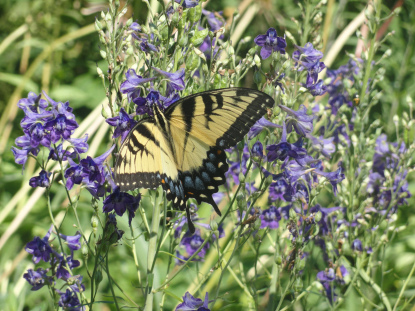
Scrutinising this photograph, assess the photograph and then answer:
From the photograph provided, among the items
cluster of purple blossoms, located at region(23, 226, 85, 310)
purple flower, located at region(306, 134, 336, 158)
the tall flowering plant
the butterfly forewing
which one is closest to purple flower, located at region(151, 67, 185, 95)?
the tall flowering plant

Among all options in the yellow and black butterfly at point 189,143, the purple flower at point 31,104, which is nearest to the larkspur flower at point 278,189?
the yellow and black butterfly at point 189,143

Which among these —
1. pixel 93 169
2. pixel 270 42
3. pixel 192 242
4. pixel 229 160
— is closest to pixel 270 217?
pixel 229 160

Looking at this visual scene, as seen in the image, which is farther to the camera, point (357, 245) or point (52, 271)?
point (357, 245)

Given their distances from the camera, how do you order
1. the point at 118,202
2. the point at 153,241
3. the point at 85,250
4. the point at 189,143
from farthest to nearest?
the point at 189,143 < the point at 153,241 < the point at 85,250 < the point at 118,202

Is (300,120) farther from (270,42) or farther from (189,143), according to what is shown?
(189,143)

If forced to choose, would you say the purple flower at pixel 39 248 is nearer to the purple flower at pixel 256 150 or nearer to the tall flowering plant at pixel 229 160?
the tall flowering plant at pixel 229 160
